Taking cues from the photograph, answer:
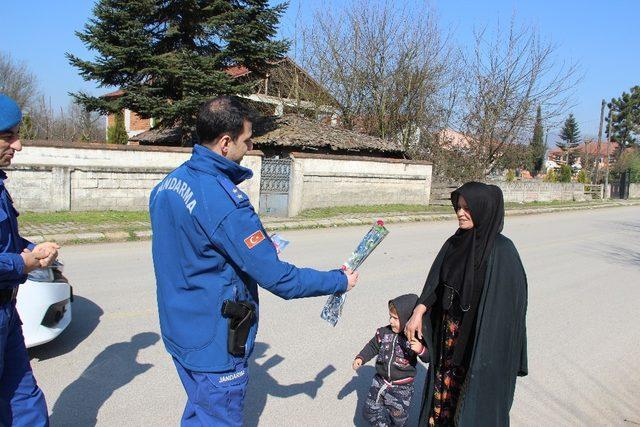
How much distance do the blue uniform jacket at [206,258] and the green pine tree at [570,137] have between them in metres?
90.1

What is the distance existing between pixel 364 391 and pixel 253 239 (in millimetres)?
2504

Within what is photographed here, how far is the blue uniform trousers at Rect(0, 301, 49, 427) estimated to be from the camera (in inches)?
103

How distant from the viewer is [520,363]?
290cm

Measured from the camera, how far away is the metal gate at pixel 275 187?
604 inches

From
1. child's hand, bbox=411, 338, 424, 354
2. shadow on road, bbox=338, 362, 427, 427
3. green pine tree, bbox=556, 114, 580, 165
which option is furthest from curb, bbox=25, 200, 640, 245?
green pine tree, bbox=556, 114, 580, 165

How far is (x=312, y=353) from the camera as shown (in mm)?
4824

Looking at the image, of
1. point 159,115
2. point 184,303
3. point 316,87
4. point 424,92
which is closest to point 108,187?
point 159,115

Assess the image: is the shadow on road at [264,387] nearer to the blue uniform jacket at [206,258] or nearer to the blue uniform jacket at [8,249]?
the blue uniform jacket at [206,258]

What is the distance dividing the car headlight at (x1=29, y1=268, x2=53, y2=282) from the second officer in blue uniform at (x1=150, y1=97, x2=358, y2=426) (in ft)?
8.08

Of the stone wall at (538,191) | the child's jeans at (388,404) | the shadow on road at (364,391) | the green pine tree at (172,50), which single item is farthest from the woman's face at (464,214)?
the stone wall at (538,191)

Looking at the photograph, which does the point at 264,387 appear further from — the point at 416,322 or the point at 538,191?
the point at 538,191

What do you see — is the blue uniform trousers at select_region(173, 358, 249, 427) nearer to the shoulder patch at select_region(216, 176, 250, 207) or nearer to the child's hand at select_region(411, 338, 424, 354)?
the shoulder patch at select_region(216, 176, 250, 207)

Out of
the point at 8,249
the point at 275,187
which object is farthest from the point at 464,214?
the point at 275,187

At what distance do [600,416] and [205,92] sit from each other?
16704 mm
